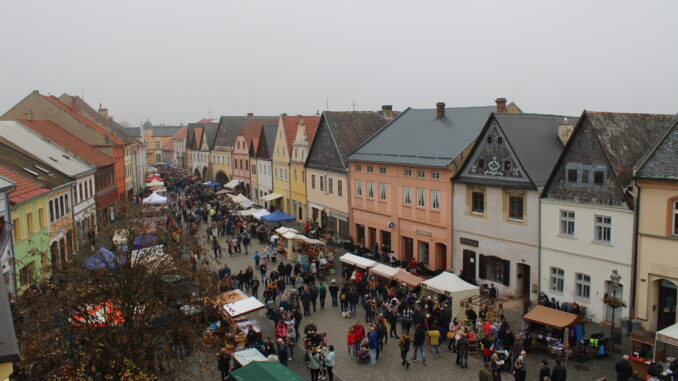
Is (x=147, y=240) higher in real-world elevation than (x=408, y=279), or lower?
higher

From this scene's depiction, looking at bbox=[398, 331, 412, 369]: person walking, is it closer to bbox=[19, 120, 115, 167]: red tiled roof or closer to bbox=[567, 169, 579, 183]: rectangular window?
bbox=[567, 169, 579, 183]: rectangular window

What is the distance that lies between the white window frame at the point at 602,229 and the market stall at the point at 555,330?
14.6ft

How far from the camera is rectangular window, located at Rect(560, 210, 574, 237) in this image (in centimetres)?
2455

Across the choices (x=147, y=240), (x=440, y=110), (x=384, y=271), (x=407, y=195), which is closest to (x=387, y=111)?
(x=440, y=110)

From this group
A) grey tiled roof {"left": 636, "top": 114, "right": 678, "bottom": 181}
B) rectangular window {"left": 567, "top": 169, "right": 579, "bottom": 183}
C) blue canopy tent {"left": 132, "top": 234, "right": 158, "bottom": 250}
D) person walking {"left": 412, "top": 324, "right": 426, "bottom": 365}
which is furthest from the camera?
rectangular window {"left": 567, "top": 169, "right": 579, "bottom": 183}

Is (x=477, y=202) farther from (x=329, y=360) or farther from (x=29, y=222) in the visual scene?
(x=29, y=222)

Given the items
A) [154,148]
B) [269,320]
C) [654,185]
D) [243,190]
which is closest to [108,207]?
[243,190]

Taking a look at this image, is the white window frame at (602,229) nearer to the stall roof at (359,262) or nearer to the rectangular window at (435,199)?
the rectangular window at (435,199)

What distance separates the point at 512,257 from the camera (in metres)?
27.3

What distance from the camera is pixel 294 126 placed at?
53094mm

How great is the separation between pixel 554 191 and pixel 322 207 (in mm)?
22304

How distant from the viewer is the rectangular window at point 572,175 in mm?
24125

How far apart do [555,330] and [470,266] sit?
9783 millimetres

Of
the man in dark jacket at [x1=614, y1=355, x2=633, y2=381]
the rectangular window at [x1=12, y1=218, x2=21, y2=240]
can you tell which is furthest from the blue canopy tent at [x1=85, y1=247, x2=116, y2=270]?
the man in dark jacket at [x1=614, y1=355, x2=633, y2=381]
